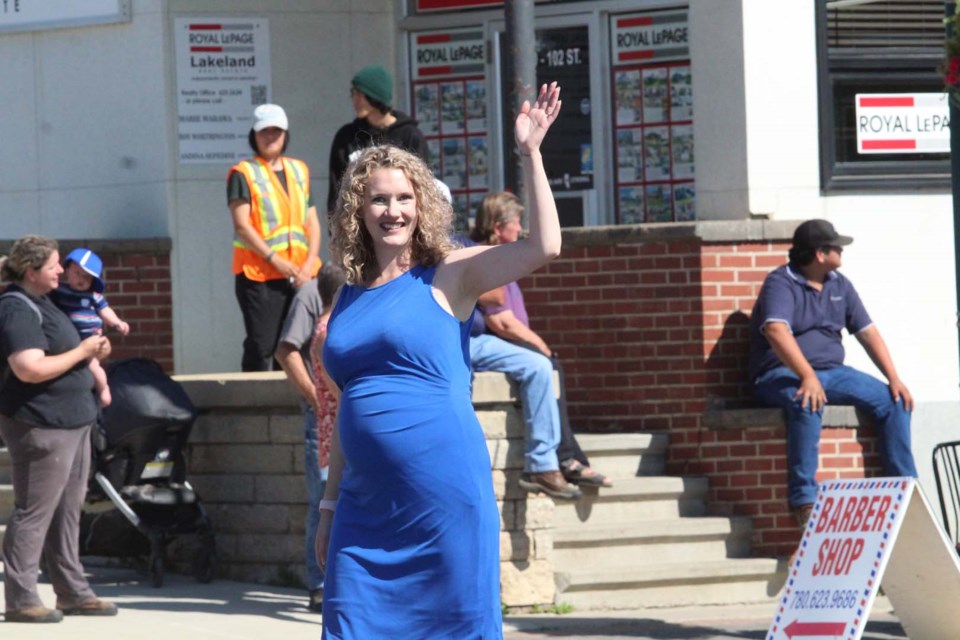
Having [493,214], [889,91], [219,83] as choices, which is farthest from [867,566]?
[219,83]

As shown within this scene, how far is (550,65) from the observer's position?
12.1 m

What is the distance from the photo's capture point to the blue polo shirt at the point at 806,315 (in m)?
9.95

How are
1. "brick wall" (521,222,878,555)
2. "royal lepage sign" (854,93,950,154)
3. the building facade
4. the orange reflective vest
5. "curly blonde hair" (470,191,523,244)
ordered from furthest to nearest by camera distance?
"royal lepage sign" (854,93,950,154) < the building facade < the orange reflective vest < "brick wall" (521,222,878,555) < "curly blonde hair" (470,191,523,244)

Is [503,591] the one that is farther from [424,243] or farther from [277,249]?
[424,243]

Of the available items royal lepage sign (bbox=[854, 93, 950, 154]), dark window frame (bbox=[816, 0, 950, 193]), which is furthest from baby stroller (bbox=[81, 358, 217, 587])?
royal lepage sign (bbox=[854, 93, 950, 154])

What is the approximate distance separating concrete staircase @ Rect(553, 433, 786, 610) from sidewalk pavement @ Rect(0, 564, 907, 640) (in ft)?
0.43

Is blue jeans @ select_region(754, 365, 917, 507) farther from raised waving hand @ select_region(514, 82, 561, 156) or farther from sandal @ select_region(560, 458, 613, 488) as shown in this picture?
raised waving hand @ select_region(514, 82, 561, 156)

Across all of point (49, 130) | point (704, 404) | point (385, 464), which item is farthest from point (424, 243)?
point (49, 130)

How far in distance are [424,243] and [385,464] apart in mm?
615

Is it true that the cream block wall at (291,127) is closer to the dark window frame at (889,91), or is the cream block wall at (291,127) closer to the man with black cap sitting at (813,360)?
the dark window frame at (889,91)

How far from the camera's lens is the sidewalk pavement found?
8.47 m

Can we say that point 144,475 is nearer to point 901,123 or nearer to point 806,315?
point 806,315

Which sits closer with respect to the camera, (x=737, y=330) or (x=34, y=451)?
(x=34, y=451)

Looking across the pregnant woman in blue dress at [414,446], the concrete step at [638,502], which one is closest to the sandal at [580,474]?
the concrete step at [638,502]
